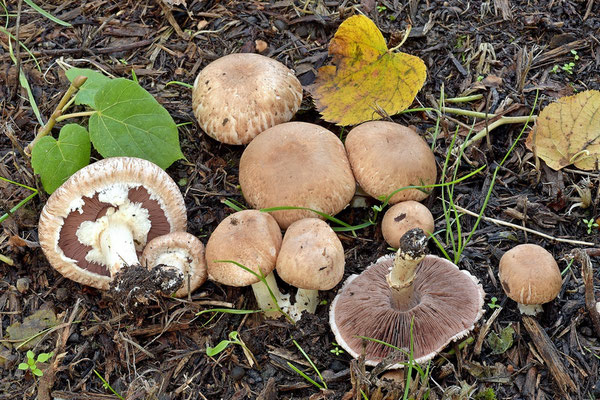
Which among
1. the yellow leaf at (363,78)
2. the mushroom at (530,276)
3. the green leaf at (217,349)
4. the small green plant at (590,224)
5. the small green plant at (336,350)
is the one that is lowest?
the small green plant at (336,350)

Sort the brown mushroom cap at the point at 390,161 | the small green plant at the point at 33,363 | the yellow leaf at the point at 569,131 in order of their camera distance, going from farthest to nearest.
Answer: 1. the yellow leaf at the point at 569,131
2. the brown mushroom cap at the point at 390,161
3. the small green plant at the point at 33,363

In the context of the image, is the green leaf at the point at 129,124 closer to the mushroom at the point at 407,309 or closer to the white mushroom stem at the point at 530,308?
the mushroom at the point at 407,309

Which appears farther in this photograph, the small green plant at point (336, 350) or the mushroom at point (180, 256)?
the mushroom at point (180, 256)

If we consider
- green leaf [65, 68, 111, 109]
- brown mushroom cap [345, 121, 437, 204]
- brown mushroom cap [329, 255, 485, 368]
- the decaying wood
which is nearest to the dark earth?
the decaying wood

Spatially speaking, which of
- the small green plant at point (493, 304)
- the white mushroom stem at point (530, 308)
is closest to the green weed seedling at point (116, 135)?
the small green plant at point (493, 304)

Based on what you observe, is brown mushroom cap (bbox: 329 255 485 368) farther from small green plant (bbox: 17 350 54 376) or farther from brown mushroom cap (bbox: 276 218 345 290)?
small green plant (bbox: 17 350 54 376)

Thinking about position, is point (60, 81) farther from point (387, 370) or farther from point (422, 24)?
point (387, 370)

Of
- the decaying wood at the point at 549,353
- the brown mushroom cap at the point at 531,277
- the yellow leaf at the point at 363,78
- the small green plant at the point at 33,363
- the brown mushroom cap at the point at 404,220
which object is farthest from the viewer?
the yellow leaf at the point at 363,78

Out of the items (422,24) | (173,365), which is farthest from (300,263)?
(422,24)

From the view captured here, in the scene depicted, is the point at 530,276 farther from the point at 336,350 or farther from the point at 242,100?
the point at 242,100
